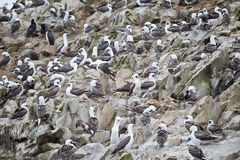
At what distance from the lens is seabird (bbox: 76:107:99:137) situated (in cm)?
2488

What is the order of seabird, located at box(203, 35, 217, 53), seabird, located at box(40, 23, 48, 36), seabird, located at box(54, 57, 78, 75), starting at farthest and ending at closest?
1. seabird, located at box(40, 23, 48, 36)
2. seabird, located at box(54, 57, 78, 75)
3. seabird, located at box(203, 35, 217, 53)

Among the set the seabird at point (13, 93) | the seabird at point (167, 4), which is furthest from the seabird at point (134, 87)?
the seabird at point (167, 4)

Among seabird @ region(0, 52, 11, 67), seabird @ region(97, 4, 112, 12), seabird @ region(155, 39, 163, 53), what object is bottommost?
seabird @ region(0, 52, 11, 67)

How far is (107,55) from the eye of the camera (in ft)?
104

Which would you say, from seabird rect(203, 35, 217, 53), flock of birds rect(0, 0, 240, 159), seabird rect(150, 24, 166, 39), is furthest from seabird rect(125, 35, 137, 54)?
seabird rect(203, 35, 217, 53)

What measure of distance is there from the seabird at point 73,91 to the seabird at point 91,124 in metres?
1.62

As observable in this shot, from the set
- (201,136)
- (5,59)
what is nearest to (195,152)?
(201,136)

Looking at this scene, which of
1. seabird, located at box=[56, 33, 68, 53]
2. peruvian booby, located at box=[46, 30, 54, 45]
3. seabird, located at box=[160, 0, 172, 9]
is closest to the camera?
seabird, located at box=[56, 33, 68, 53]

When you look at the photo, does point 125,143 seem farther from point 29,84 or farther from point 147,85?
point 29,84

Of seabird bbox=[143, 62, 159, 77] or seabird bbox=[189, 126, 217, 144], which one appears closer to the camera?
seabird bbox=[189, 126, 217, 144]

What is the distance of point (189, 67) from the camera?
2811 cm

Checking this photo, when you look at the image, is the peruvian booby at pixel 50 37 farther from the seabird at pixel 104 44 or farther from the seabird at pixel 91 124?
the seabird at pixel 91 124

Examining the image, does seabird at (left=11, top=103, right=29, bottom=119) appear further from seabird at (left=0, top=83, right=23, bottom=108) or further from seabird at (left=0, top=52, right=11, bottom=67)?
seabird at (left=0, top=52, right=11, bottom=67)

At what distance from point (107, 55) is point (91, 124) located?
734 centimetres
